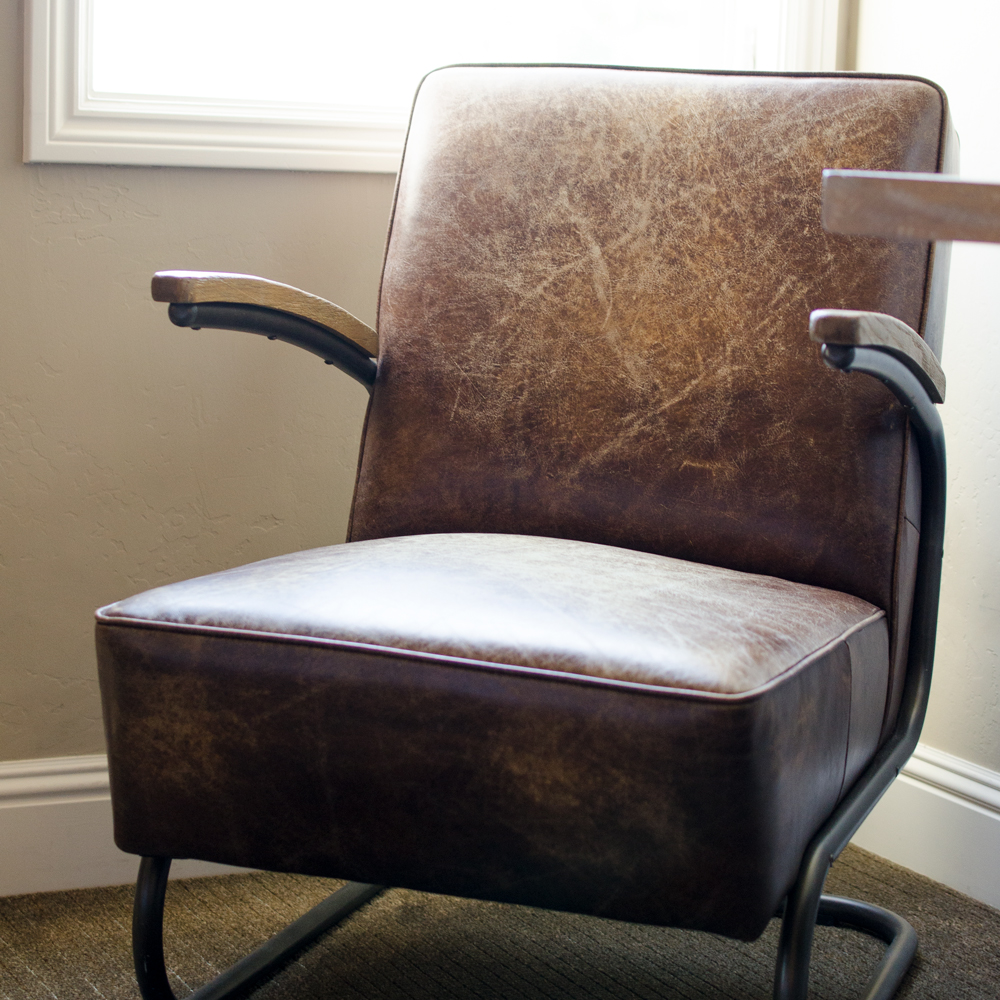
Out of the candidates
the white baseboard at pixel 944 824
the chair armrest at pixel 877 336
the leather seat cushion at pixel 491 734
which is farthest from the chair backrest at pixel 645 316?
the white baseboard at pixel 944 824

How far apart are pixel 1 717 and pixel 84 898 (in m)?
0.24

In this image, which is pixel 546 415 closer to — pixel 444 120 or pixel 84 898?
pixel 444 120

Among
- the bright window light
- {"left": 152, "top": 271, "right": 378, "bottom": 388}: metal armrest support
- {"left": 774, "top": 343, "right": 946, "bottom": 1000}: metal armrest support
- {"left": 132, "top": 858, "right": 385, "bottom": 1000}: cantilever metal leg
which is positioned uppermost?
the bright window light

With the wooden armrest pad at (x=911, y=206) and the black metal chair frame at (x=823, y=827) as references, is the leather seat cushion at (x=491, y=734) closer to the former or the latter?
the black metal chair frame at (x=823, y=827)

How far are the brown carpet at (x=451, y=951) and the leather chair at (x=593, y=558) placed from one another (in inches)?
2.0

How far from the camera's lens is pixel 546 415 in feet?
3.66

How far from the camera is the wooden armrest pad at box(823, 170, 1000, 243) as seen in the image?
465 mm

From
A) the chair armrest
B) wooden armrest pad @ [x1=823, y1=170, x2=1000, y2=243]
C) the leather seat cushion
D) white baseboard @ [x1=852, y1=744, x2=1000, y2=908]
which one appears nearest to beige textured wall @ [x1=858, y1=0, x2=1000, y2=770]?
white baseboard @ [x1=852, y1=744, x2=1000, y2=908]

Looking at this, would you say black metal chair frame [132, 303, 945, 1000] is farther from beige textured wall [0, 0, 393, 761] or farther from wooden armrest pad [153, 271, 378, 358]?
beige textured wall [0, 0, 393, 761]

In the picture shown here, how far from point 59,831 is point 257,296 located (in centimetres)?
75

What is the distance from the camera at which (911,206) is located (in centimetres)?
47

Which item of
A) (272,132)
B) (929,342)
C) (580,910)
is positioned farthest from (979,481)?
(272,132)

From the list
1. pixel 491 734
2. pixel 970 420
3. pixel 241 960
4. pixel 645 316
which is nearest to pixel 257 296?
pixel 645 316

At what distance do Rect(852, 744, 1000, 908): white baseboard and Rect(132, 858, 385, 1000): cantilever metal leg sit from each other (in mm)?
678
